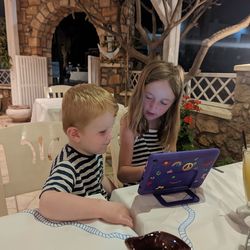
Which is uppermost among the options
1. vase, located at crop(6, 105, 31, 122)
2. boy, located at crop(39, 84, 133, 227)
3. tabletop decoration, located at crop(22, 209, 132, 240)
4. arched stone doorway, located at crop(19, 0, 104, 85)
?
arched stone doorway, located at crop(19, 0, 104, 85)

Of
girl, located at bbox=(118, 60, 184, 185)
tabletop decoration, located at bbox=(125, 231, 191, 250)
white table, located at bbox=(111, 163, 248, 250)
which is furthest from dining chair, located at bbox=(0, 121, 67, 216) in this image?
tabletop decoration, located at bbox=(125, 231, 191, 250)

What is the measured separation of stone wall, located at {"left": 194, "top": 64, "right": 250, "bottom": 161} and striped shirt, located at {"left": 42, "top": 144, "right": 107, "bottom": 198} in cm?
163

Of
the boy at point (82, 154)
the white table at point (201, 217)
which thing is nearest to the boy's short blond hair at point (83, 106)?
the boy at point (82, 154)

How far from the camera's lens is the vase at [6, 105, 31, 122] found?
4.31 m

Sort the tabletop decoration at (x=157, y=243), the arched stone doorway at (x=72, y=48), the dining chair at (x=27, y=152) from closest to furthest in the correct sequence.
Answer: the tabletop decoration at (x=157, y=243)
the dining chair at (x=27, y=152)
the arched stone doorway at (x=72, y=48)

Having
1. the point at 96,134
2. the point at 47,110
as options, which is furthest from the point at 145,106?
the point at 47,110

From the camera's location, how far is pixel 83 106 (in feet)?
2.48

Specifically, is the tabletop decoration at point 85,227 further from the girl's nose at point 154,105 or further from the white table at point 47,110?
the white table at point 47,110

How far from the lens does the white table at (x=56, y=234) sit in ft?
1.64

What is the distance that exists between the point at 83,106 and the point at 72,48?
5.02m

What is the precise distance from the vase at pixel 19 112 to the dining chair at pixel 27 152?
3.52 metres

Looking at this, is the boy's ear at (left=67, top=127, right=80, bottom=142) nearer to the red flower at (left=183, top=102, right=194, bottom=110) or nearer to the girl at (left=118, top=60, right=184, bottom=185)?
the girl at (left=118, top=60, right=184, bottom=185)

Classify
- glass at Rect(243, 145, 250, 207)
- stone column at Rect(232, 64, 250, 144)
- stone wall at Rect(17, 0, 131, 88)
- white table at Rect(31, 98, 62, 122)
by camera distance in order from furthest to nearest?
stone wall at Rect(17, 0, 131, 88)
white table at Rect(31, 98, 62, 122)
stone column at Rect(232, 64, 250, 144)
glass at Rect(243, 145, 250, 207)

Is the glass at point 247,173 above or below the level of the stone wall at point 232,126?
above
